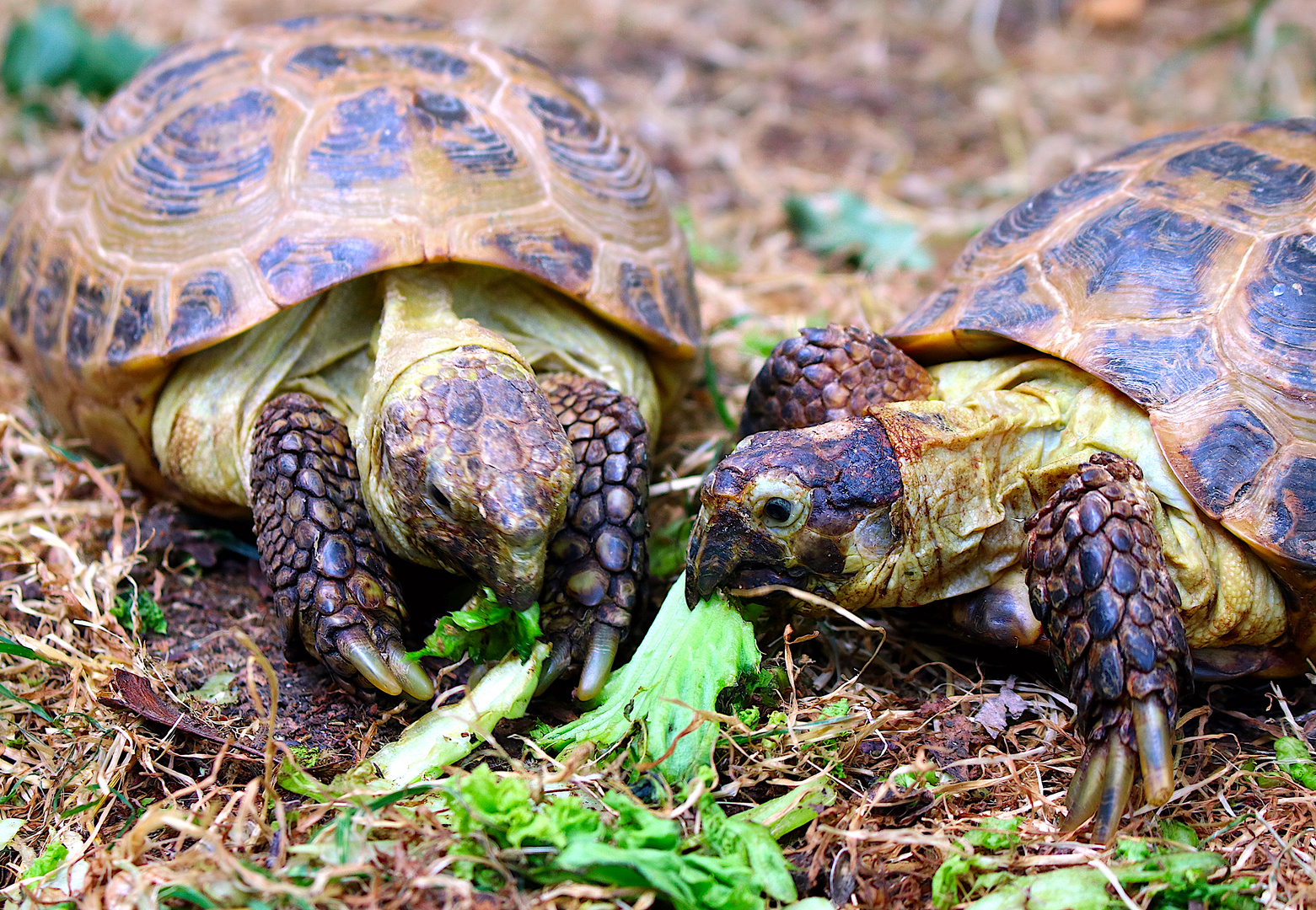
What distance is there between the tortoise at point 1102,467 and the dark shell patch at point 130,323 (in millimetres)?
1624

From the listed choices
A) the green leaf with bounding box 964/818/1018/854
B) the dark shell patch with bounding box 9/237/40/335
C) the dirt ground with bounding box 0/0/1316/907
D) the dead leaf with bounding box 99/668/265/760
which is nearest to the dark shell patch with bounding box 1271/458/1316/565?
the dirt ground with bounding box 0/0/1316/907

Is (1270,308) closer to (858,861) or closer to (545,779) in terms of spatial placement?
(858,861)

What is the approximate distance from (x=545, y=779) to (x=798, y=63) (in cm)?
625

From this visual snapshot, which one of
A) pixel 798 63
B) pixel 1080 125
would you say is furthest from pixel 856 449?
pixel 798 63

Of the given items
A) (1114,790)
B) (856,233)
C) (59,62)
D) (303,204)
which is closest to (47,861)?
(303,204)

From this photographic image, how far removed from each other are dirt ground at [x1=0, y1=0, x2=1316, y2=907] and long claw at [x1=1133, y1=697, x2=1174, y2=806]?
0.51 ft

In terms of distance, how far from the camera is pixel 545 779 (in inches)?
82.9

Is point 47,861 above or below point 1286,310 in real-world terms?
below

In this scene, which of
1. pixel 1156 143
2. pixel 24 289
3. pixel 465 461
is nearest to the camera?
pixel 465 461

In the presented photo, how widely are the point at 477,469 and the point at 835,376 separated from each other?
3.40 ft

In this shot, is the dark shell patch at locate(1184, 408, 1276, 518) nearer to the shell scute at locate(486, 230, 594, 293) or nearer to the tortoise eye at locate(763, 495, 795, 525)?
the tortoise eye at locate(763, 495, 795, 525)

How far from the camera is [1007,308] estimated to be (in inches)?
111

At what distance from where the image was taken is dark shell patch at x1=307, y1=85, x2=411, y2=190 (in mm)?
2912

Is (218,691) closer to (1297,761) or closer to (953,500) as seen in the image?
(953,500)
